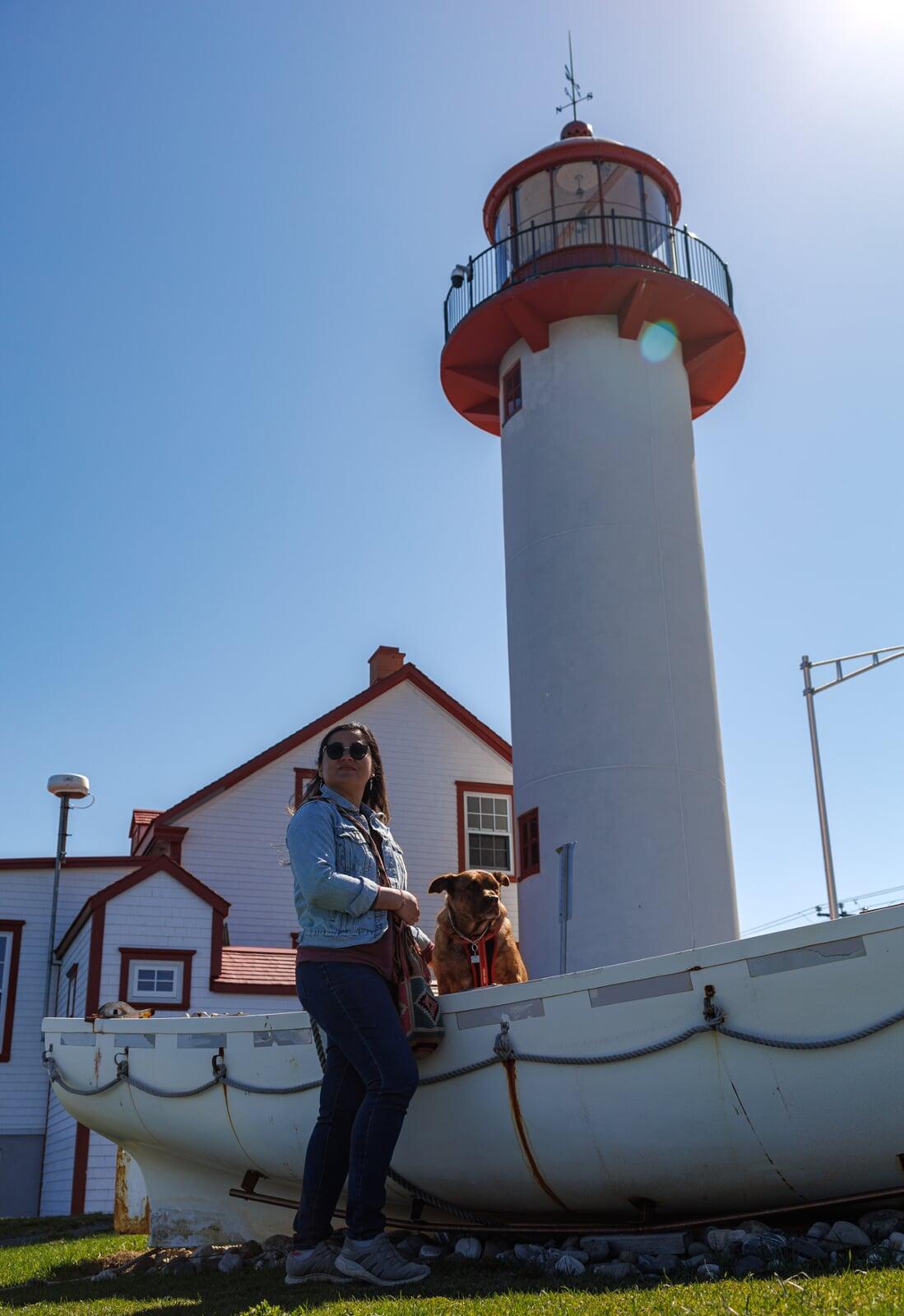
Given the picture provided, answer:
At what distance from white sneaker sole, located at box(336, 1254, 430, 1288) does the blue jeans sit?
0.10m

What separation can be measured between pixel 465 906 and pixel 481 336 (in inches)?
466

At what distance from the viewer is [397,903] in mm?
5277

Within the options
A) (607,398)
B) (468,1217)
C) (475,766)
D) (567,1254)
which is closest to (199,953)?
(475,766)

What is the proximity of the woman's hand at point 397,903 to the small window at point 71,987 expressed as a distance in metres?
13.2

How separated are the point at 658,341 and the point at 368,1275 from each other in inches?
554

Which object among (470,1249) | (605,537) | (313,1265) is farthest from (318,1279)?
(605,537)

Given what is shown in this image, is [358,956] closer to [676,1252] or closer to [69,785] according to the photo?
[676,1252]

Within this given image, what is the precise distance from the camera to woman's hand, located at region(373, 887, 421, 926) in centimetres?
523

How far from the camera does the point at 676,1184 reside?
5.18m

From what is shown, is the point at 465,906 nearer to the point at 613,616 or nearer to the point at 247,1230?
the point at 247,1230

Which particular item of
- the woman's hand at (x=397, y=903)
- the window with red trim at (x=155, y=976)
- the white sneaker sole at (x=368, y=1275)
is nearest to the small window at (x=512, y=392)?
the window with red trim at (x=155, y=976)

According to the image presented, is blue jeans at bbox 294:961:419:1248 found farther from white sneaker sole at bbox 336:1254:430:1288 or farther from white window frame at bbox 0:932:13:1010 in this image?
white window frame at bbox 0:932:13:1010

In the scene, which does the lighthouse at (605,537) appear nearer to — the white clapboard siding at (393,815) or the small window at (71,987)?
the white clapboard siding at (393,815)

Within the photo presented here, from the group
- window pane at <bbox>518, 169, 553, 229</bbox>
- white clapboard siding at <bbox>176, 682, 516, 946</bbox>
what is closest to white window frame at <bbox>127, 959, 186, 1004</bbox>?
white clapboard siding at <bbox>176, 682, 516, 946</bbox>
